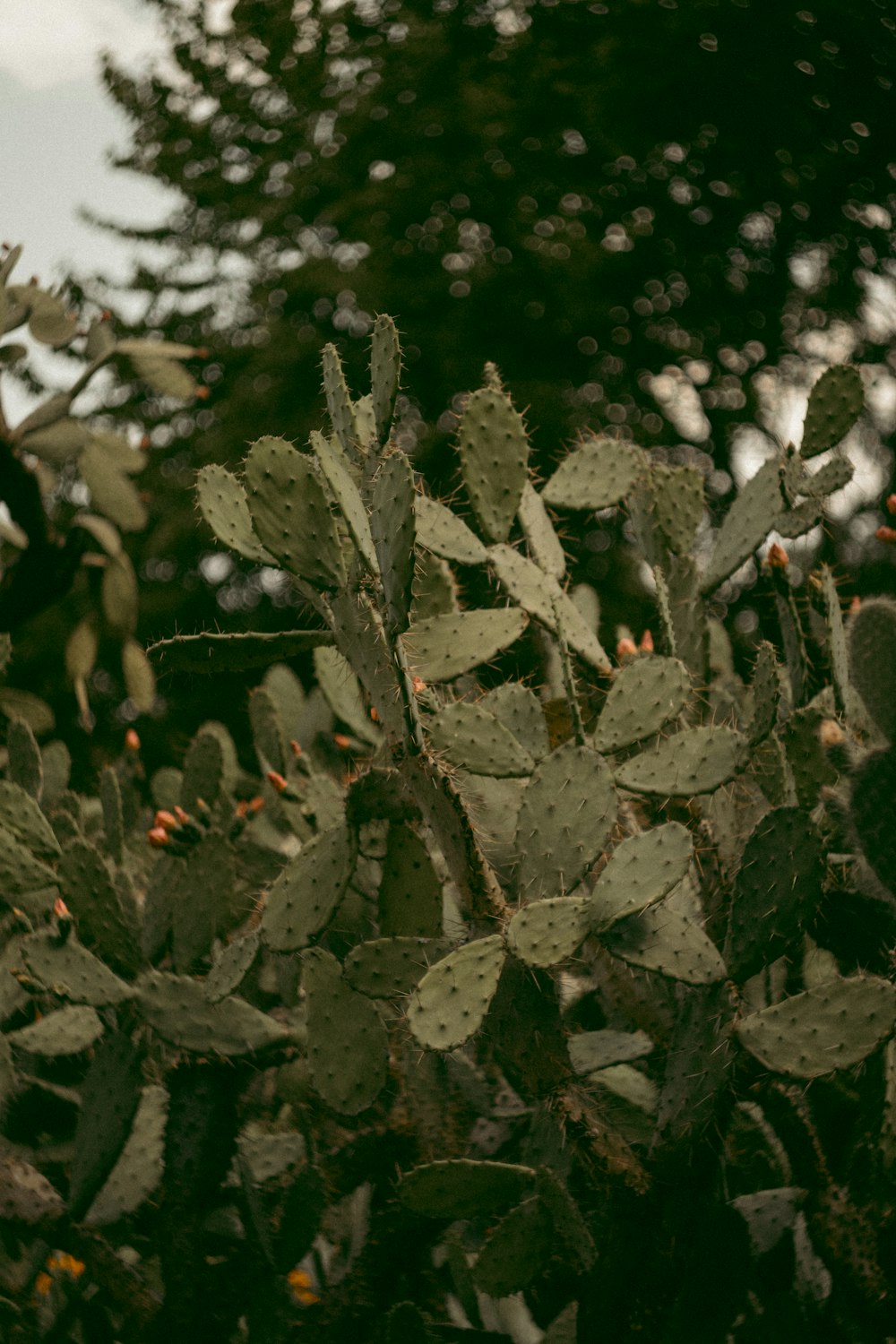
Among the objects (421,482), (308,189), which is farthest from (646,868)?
(308,189)

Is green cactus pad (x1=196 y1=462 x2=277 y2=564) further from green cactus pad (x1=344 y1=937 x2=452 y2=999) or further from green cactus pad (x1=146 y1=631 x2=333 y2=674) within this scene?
green cactus pad (x1=344 y1=937 x2=452 y2=999)

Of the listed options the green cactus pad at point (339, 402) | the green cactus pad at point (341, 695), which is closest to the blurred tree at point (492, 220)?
the green cactus pad at point (341, 695)

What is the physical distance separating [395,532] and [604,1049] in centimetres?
87

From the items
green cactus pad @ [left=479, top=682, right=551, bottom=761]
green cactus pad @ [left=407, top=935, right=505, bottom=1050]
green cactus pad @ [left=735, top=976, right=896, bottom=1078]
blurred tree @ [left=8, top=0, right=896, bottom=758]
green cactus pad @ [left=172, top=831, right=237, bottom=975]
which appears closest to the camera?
green cactus pad @ [left=407, top=935, right=505, bottom=1050]

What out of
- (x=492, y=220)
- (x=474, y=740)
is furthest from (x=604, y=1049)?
(x=492, y=220)

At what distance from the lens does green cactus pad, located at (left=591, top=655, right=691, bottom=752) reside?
1867 mm

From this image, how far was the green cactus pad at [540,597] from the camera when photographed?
7.13ft

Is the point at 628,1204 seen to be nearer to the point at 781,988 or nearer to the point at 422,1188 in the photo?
the point at 422,1188

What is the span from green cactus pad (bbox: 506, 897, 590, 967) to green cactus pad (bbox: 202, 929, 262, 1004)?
48 cm

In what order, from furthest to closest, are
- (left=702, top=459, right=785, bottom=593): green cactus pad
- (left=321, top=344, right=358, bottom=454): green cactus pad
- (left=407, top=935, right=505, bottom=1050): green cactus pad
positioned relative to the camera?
(left=702, top=459, right=785, bottom=593): green cactus pad, (left=321, top=344, right=358, bottom=454): green cactus pad, (left=407, top=935, right=505, bottom=1050): green cactus pad

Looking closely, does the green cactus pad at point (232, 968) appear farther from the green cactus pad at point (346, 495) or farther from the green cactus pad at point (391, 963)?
the green cactus pad at point (346, 495)

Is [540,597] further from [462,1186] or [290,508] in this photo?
[462,1186]

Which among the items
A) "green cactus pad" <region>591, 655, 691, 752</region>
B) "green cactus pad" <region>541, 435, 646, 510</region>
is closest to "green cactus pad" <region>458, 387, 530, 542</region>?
"green cactus pad" <region>541, 435, 646, 510</region>

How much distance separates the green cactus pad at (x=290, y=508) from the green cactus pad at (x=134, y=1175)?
3.46ft
